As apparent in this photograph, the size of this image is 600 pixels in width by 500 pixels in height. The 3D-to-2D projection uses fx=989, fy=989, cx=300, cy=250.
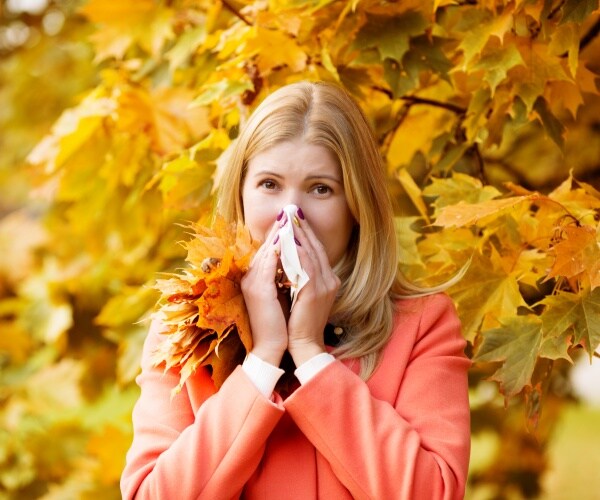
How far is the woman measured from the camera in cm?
212

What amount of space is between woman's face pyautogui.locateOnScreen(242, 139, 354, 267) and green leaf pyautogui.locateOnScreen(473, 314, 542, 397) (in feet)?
1.61

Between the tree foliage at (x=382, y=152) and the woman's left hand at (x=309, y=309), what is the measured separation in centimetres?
47

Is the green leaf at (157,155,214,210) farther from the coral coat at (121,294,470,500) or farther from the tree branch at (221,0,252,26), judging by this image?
the coral coat at (121,294,470,500)

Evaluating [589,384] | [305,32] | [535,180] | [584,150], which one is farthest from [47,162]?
[589,384]

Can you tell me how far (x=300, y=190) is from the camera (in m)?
2.35

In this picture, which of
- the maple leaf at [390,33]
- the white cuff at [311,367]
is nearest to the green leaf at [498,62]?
the maple leaf at [390,33]

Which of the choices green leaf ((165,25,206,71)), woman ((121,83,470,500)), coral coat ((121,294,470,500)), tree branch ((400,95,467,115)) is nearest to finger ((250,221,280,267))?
woman ((121,83,470,500))

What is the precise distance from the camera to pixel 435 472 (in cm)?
209

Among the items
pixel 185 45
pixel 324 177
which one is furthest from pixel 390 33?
pixel 185 45

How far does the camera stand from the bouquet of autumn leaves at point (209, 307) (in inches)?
86.4

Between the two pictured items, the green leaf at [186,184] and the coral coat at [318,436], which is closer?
the coral coat at [318,436]

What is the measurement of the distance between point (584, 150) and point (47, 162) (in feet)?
8.28

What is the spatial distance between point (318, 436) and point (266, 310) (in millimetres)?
302

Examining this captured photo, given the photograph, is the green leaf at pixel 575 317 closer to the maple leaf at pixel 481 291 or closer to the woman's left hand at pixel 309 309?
the maple leaf at pixel 481 291
